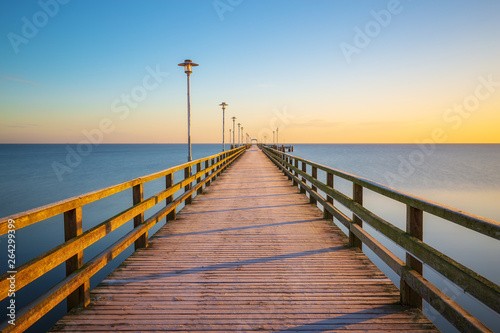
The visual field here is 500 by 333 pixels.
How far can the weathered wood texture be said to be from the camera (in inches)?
106

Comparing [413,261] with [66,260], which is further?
[413,261]

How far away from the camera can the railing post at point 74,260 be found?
2809 mm

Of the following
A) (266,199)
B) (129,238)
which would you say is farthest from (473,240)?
(129,238)

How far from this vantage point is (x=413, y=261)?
2859 mm

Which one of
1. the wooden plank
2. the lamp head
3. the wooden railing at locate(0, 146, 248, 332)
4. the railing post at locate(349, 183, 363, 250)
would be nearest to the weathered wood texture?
the railing post at locate(349, 183, 363, 250)

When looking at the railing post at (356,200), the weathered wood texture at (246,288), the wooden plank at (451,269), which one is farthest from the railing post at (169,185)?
the wooden plank at (451,269)

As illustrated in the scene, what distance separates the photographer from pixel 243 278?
3613mm

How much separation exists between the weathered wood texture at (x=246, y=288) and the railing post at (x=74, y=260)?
0.11 m

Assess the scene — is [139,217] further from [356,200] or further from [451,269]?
[451,269]

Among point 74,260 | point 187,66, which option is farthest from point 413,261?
point 187,66

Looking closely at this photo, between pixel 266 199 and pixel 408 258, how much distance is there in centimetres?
609

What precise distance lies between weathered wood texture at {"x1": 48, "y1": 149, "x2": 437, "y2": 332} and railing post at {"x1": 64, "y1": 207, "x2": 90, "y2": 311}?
4.2 inches

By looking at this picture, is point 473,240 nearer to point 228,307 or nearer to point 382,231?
point 382,231

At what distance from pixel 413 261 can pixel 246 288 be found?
69.2 inches
